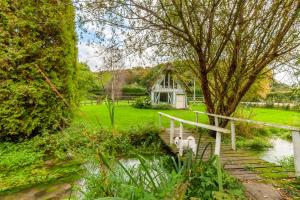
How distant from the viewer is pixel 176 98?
27266mm

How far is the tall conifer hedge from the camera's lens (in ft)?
25.8

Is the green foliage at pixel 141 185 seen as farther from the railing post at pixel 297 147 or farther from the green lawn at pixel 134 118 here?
the green lawn at pixel 134 118

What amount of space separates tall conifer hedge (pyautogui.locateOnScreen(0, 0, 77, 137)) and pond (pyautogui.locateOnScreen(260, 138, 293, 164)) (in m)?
6.33

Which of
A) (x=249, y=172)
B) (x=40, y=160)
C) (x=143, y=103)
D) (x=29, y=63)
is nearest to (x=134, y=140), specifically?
(x=40, y=160)

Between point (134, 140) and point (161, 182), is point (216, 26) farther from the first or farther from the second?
point (161, 182)

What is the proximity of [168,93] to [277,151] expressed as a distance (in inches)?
723

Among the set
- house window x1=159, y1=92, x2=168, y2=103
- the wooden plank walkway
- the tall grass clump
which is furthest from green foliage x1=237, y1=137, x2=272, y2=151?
house window x1=159, y1=92, x2=168, y2=103

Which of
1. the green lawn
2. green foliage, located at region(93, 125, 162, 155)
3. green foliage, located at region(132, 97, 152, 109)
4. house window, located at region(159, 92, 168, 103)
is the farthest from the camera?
house window, located at region(159, 92, 168, 103)

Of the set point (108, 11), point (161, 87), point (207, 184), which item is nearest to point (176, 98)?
point (161, 87)

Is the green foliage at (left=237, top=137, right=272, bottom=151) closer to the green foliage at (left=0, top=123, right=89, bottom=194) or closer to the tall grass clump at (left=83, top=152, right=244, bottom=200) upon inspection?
the green foliage at (left=0, top=123, right=89, bottom=194)

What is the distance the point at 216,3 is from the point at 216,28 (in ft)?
4.65

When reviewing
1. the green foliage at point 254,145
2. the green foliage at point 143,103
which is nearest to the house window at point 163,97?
the green foliage at point 143,103

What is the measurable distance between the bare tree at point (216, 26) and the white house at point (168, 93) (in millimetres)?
18463

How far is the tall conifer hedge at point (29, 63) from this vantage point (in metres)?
7.88
